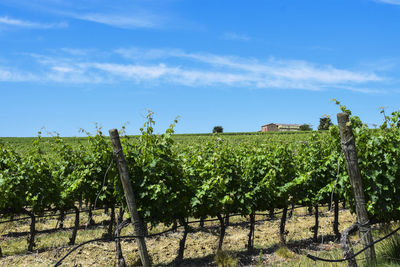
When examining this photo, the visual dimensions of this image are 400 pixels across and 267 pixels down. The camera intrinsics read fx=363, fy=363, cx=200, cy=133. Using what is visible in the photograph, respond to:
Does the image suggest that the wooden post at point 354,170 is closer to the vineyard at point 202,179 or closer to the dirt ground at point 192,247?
the vineyard at point 202,179

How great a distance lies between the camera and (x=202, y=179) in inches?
344

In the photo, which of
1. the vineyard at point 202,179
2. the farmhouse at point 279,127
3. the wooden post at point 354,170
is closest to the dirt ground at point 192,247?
the vineyard at point 202,179

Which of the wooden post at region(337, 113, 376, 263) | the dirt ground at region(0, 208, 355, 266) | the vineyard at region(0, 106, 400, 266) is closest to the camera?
the wooden post at region(337, 113, 376, 263)

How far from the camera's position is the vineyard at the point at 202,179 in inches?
289

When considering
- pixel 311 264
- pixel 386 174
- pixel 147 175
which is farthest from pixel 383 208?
pixel 147 175

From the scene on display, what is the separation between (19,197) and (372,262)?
356 inches

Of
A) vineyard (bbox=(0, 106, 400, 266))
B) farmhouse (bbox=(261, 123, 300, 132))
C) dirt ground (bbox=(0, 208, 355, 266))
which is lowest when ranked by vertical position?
dirt ground (bbox=(0, 208, 355, 266))

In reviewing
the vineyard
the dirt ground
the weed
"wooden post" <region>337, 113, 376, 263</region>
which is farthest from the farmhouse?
"wooden post" <region>337, 113, 376, 263</region>

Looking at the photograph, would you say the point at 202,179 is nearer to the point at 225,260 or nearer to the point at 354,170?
the point at 225,260

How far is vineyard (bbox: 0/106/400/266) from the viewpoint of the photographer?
289 inches

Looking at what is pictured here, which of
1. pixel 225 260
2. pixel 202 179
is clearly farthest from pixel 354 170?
pixel 202 179

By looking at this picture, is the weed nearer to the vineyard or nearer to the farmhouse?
the vineyard

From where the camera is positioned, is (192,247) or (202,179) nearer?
(202,179)

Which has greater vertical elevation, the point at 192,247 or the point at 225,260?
the point at 225,260
